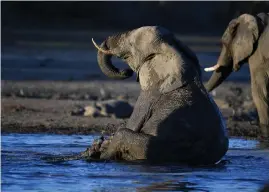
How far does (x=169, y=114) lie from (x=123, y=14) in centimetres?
1600

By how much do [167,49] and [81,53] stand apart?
11331 mm

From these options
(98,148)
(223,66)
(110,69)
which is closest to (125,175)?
(98,148)

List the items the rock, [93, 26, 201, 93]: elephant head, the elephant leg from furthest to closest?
1. the rock
2. [93, 26, 201, 93]: elephant head
3. the elephant leg

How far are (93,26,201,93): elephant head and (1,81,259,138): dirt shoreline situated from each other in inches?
55.3

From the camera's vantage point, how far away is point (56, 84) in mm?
17172

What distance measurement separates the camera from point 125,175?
9.08m

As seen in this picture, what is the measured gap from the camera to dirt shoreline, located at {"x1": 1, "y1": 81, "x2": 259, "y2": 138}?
43.0 ft

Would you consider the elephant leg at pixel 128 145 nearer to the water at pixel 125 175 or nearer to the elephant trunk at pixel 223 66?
the water at pixel 125 175

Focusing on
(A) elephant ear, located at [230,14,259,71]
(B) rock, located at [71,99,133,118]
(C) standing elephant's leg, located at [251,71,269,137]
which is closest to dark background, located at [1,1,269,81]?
(B) rock, located at [71,99,133,118]

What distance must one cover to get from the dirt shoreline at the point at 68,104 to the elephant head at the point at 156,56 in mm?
1404

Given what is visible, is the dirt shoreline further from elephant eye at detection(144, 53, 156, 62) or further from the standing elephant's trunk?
elephant eye at detection(144, 53, 156, 62)

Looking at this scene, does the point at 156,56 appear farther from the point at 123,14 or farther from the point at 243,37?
the point at 123,14

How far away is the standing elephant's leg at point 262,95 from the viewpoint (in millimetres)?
12836

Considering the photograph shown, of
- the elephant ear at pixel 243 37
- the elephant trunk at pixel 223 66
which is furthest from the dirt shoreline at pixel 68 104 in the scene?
the elephant ear at pixel 243 37
